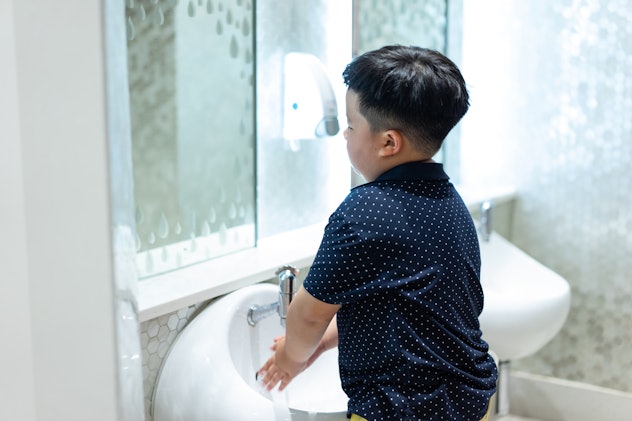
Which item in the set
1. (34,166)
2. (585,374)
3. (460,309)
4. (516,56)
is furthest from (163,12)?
(585,374)

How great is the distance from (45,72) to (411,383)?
2.63 feet

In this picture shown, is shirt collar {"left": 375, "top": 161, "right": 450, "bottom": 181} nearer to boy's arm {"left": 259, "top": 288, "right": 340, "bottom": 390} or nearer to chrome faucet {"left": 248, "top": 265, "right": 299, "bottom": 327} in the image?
boy's arm {"left": 259, "top": 288, "right": 340, "bottom": 390}

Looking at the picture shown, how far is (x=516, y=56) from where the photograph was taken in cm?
278

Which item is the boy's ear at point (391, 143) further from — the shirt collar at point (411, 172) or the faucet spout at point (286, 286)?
the faucet spout at point (286, 286)

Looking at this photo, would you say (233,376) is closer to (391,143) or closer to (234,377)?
(234,377)

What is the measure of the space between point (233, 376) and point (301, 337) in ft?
0.76

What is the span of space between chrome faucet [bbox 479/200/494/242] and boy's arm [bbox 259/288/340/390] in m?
1.23

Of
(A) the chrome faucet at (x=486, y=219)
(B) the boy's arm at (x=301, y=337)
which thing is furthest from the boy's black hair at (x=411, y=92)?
(A) the chrome faucet at (x=486, y=219)

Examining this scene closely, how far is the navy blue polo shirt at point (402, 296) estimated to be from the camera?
44.3 inches

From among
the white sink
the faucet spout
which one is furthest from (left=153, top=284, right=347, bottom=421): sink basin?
the faucet spout

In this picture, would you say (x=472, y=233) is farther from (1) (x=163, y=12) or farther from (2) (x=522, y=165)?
(2) (x=522, y=165)

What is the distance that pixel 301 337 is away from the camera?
1.22m

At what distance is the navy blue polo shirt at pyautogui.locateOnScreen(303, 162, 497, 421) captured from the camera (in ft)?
3.69

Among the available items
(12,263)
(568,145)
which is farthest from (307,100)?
(12,263)
